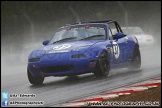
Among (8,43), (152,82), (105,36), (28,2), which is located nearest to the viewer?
(152,82)

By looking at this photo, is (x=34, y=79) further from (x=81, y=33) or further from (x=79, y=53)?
(x=81, y=33)

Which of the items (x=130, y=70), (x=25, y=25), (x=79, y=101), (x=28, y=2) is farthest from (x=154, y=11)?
(x=79, y=101)

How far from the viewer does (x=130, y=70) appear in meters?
13.3

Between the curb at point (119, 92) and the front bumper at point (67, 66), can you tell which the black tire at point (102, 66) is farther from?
the curb at point (119, 92)

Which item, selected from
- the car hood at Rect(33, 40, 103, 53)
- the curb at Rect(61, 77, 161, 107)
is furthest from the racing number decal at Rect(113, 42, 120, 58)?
the curb at Rect(61, 77, 161, 107)

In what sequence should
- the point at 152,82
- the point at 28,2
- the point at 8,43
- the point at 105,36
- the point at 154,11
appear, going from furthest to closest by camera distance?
the point at 154,11 < the point at 28,2 < the point at 8,43 < the point at 105,36 < the point at 152,82

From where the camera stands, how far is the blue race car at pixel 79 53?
10570 millimetres

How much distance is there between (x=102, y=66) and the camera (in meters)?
10.9

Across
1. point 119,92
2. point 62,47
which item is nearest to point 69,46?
point 62,47

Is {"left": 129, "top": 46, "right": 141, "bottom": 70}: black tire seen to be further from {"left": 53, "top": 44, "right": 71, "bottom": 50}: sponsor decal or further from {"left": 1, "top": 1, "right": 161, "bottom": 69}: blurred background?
{"left": 1, "top": 1, "right": 161, "bottom": 69}: blurred background

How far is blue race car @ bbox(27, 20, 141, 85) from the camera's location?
10570 millimetres

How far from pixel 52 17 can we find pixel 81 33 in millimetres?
28392

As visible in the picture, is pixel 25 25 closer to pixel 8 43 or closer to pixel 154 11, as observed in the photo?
pixel 8 43

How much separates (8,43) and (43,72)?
24.5 m
